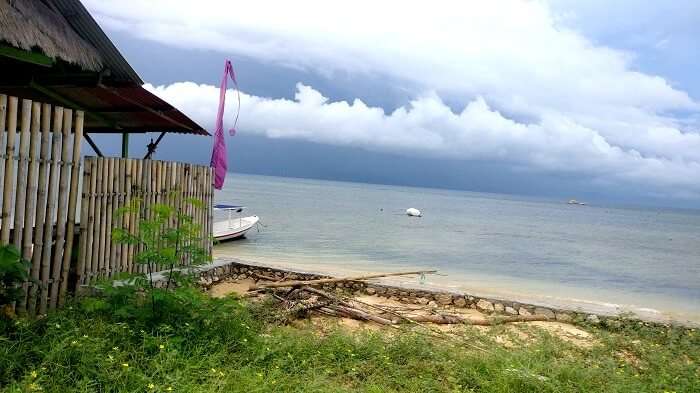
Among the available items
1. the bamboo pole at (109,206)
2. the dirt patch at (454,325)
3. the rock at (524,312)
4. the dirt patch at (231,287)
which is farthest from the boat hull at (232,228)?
the rock at (524,312)

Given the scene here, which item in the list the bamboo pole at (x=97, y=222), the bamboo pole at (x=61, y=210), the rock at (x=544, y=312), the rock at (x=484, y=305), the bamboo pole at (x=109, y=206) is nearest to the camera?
the bamboo pole at (x=61, y=210)

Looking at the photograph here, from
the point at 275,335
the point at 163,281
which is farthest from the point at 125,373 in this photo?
the point at 163,281

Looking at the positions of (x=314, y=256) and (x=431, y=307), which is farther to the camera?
(x=314, y=256)

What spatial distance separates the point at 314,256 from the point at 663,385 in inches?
511

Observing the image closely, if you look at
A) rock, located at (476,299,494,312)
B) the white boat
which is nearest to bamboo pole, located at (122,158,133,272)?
rock, located at (476,299,494,312)

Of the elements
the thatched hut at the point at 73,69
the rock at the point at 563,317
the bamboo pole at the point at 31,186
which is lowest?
the rock at the point at 563,317

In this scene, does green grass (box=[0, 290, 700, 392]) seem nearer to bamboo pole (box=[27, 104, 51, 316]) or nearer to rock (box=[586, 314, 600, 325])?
bamboo pole (box=[27, 104, 51, 316])

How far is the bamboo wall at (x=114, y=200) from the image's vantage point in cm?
524

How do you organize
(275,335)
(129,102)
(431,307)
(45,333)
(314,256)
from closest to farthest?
1. (45,333)
2. (275,335)
3. (129,102)
4. (431,307)
5. (314,256)

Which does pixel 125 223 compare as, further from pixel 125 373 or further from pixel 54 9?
pixel 125 373

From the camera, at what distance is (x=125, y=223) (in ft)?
19.4

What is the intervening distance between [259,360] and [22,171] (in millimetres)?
2544

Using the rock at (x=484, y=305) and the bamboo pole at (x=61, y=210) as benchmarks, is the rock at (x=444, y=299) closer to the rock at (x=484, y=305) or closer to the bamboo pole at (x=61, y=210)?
the rock at (x=484, y=305)

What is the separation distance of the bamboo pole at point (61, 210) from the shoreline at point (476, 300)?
9.32 ft
